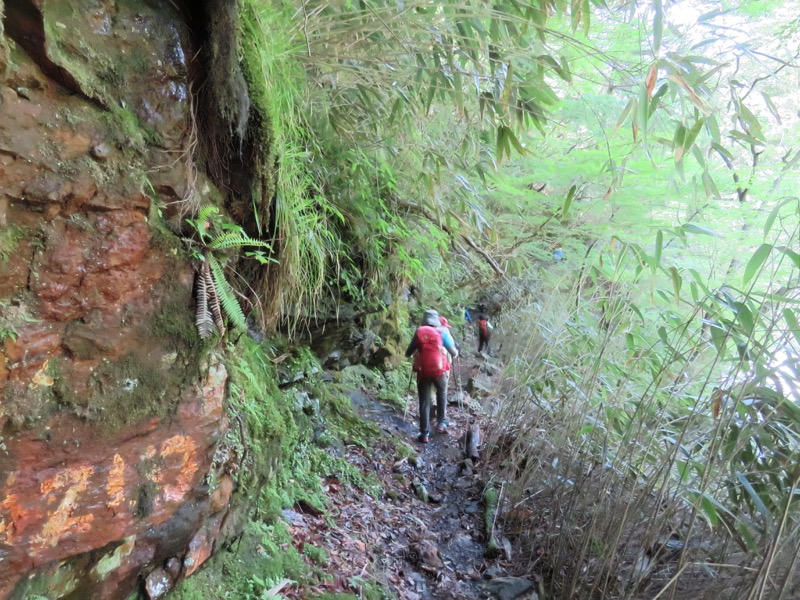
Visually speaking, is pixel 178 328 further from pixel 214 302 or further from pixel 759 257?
pixel 759 257

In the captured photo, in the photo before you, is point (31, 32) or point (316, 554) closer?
point (31, 32)

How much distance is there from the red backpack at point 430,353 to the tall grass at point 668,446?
4.51ft

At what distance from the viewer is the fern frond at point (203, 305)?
1881mm

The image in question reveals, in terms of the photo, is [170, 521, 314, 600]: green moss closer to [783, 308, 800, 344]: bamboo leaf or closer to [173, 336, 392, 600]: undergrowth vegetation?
[173, 336, 392, 600]: undergrowth vegetation

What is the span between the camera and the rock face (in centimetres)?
142

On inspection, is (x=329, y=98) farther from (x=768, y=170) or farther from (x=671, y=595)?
(x=768, y=170)

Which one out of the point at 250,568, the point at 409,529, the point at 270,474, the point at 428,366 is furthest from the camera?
the point at 428,366

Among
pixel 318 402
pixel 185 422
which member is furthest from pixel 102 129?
pixel 318 402

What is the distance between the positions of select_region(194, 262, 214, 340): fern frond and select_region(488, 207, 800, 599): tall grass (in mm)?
2169

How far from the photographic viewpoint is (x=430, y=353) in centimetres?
543

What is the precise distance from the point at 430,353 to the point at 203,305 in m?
3.81

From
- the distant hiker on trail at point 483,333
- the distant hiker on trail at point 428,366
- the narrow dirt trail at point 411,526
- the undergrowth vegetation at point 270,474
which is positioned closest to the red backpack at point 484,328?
the distant hiker on trail at point 483,333

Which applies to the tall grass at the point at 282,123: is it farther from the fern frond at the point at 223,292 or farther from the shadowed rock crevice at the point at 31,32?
the shadowed rock crevice at the point at 31,32

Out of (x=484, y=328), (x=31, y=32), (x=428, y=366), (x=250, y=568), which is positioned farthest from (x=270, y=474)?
(x=484, y=328)
